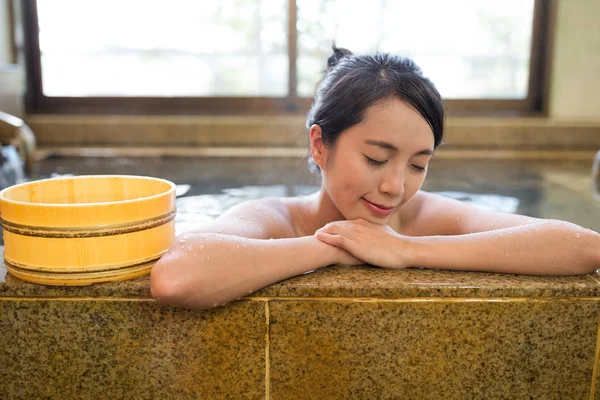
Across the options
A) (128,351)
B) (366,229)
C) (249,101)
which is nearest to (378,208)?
(366,229)

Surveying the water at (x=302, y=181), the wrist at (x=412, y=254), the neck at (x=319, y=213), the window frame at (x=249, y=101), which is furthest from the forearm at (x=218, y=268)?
the window frame at (x=249, y=101)

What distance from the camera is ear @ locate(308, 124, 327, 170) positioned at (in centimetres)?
172

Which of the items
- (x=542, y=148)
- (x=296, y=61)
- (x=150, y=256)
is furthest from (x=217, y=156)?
(x=150, y=256)

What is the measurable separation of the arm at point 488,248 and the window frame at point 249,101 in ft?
13.4

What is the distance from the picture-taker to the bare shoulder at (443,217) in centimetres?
174

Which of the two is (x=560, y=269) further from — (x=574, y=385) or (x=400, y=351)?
(x=400, y=351)

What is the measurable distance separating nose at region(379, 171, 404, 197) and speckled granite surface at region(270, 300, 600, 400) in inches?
12.3

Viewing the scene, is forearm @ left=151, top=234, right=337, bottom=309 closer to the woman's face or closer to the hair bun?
the woman's face

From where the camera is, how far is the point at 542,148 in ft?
16.5

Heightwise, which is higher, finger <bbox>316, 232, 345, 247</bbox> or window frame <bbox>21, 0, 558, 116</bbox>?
window frame <bbox>21, 0, 558, 116</bbox>

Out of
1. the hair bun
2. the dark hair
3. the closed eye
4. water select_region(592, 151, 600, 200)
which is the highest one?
the hair bun

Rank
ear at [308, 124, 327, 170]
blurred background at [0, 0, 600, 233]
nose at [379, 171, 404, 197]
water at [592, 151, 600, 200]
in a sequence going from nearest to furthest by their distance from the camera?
nose at [379, 171, 404, 197] < ear at [308, 124, 327, 170] < water at [592, 151, 600, 200] < blurred background at [0, 0, 600, 233]

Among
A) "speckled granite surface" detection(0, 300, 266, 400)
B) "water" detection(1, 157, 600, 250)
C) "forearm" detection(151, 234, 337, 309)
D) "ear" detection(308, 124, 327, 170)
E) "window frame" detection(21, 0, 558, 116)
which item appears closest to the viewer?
"forearm" detection(151, 234, 337, 309)

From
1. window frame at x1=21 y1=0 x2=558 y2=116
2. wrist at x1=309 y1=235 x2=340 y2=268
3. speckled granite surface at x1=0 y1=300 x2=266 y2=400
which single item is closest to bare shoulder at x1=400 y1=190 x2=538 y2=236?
wrist at x1=309 y1=235 x2=340 y2=268
